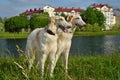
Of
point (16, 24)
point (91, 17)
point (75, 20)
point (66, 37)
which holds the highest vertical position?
point (75, 20)

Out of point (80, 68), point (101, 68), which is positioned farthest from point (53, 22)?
point (101, 68)

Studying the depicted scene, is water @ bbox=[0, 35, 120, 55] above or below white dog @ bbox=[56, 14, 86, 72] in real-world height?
below

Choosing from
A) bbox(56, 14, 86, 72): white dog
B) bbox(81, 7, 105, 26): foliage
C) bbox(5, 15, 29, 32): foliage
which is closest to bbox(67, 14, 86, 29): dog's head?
bbox(56, 14, 86, 72): white dog

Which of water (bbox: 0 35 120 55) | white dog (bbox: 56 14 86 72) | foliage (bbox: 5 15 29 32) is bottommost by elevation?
foliage (bbox: 5 15 29 32)

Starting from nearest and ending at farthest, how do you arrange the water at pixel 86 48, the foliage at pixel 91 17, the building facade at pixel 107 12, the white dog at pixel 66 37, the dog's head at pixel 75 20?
the white dog at pixel 66 37 < the dog's head at pixel 75 20 < the water at pixel 86 48 < the foliage at pixel 91 17 < the building facade at pixel 107 12

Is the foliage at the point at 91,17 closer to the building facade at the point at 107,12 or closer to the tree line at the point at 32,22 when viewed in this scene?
the tree line at the point at 32,22

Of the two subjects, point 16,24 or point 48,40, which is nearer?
point 48,40

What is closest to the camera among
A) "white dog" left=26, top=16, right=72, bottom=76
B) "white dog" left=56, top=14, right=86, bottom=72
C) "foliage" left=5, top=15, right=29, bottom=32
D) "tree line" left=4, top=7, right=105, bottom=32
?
"white dog" left=26, top=16, right=72, bottom=76

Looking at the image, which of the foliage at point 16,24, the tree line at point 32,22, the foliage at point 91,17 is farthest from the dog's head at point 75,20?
the foliage at point 91,17

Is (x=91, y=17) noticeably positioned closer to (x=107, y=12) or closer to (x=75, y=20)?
(x=107, y=12)

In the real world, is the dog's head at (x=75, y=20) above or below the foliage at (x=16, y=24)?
above

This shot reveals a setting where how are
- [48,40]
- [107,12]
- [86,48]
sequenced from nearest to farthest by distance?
[48,40] → [86,48] → [107,12]

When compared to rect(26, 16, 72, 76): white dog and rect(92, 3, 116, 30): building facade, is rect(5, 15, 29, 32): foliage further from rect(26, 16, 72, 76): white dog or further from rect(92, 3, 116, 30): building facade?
rect(26, 16, 72, 76): white dog

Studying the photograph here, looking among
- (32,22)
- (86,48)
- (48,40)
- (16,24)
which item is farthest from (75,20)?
(16,24)
